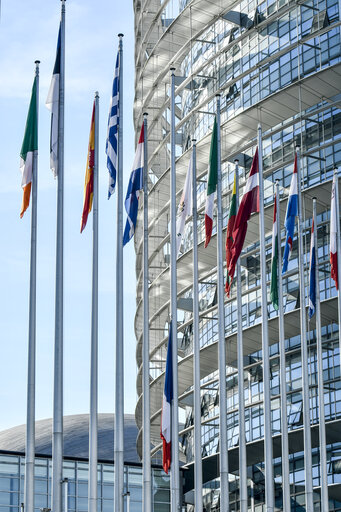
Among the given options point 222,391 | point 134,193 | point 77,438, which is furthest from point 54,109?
point 77,438

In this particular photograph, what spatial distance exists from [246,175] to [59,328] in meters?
32.6

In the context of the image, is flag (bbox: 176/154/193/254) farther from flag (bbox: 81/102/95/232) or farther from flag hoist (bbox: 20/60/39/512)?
flag hoist (bbox: 20/60/39/512)

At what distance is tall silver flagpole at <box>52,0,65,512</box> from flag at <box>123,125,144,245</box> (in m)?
3.03

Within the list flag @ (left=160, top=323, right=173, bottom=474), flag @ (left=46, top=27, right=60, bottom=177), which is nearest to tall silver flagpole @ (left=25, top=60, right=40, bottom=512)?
flag @ (left=46, top=27, right=60, bottom=177)

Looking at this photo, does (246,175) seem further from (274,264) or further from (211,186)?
(211,186)

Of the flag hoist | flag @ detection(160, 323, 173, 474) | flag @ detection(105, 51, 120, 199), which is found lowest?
flag @ detection(160, 323, 173, 474)

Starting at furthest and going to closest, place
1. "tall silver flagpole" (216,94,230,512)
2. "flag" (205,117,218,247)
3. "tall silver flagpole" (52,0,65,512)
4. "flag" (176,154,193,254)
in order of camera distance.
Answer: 1. "flag" (205,117,218,247)
2. "flag" (176,154,193,254)
3. "tall silver flagpole" (216,94,230,512)
4. "tall silver flagpole" (52,0,65,512)

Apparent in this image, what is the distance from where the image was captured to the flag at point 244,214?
113 ft

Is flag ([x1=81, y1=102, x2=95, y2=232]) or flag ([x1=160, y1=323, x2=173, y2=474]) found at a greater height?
flag ([x1=81, y1=102, x2=95, y2=232])

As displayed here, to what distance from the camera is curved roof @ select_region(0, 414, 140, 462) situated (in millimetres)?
78831

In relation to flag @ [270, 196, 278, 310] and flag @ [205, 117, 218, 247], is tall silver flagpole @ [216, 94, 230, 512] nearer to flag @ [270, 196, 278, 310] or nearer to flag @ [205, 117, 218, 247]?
flag @ [205, 117, 218, 247]

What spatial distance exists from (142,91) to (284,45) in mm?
A: 17487

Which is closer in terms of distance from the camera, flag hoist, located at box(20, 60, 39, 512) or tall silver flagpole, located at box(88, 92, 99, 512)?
flag hoist, located at box(20, 60, 39, 512)

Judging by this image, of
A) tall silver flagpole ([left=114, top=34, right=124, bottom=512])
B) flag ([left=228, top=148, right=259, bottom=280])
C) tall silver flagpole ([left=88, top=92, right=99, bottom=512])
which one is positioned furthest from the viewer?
flag ([left=228, top=148, right=259, bottom=280])
